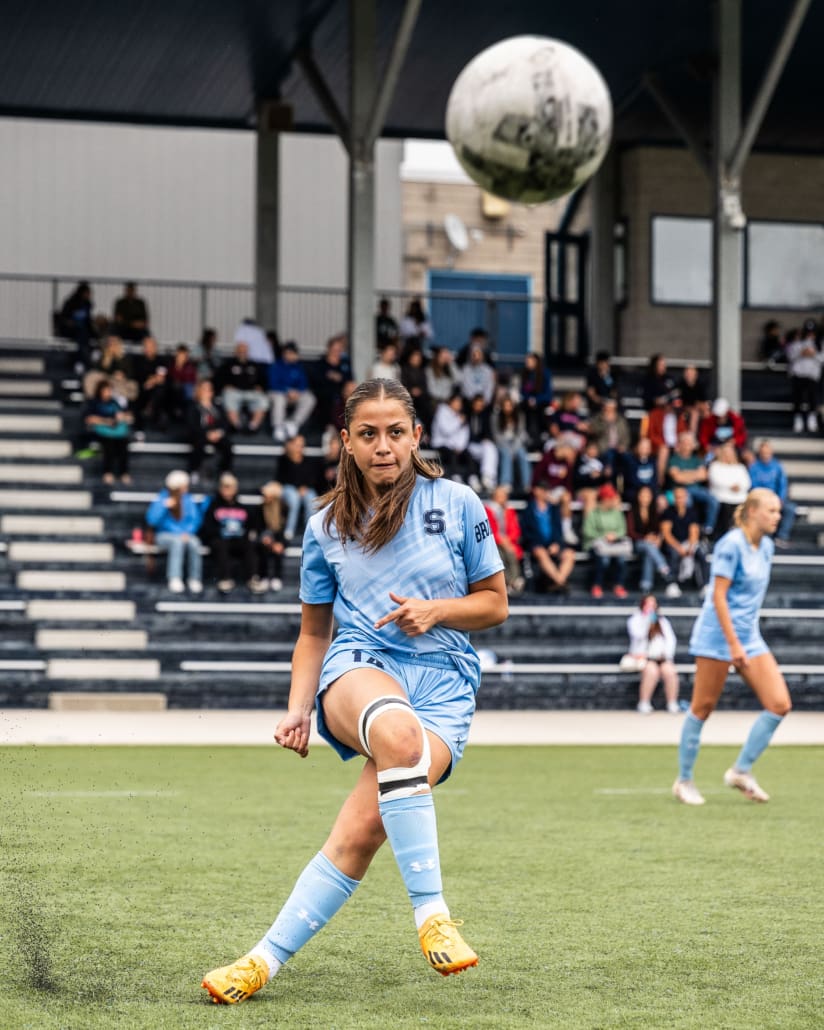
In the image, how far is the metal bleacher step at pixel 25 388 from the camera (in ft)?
76.8

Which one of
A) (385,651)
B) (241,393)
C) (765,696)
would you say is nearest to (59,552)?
(241,393)

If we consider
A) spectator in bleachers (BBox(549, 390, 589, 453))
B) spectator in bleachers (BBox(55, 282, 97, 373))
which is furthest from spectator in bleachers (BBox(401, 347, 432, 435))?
spectator in bleachers (BBox(55, 282, 97, 373))

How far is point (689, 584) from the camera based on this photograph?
785 inches

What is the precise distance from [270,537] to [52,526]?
2.84 metres

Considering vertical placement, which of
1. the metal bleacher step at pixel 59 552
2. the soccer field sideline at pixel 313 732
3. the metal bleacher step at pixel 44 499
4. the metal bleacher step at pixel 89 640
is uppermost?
the metal bleacher step at pixel 44 499

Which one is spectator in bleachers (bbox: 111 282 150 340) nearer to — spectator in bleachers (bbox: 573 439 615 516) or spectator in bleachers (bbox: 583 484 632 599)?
spectator in bleachers (bbox: 573 439 615 516)

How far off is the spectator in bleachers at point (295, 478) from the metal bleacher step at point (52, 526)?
2.23 metres

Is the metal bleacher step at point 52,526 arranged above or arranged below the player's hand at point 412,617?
below

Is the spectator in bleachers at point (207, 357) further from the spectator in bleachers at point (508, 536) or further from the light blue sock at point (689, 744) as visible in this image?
the light blue sock at point (689, 744)

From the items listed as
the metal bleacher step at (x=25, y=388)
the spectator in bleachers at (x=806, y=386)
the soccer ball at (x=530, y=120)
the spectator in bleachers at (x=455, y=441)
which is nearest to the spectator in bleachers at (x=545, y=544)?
the spectator in bleachers at (x=455, y=441)

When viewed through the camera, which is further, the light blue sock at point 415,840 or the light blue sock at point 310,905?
the light blue sock at point 310,905

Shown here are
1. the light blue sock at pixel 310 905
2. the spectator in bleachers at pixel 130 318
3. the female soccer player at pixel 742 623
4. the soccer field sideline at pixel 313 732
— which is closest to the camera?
the light blue sock at pixel 310 905

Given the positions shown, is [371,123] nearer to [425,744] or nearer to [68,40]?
[68,40]

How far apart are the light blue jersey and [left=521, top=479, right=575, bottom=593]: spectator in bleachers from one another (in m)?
9.74
